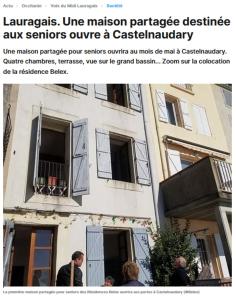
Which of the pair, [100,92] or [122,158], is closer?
[100,92]

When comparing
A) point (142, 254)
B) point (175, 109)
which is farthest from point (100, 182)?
point (175, 109)

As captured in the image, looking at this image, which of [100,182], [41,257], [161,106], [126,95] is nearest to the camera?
[41,257]

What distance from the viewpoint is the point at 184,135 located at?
10.2 meters

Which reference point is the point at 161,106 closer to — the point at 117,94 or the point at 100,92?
the point at 117,94

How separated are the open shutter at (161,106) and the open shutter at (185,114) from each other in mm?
970

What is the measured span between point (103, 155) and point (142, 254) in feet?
8.71

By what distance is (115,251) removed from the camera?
9414 mm

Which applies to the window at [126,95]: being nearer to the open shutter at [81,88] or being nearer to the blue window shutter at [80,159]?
the open shutter at [81,88]

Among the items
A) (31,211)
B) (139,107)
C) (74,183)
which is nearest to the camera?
(31,211)

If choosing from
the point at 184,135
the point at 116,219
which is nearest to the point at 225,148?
the point at 184,135

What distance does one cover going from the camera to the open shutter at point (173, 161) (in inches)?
348

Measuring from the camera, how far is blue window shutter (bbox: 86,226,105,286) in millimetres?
5863
